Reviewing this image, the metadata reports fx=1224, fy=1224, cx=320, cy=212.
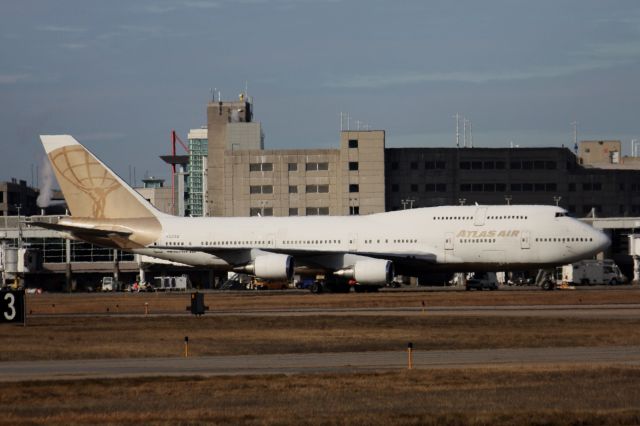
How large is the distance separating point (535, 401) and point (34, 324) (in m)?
33.0

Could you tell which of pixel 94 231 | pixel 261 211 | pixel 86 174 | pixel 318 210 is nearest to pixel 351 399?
pixel 94 231

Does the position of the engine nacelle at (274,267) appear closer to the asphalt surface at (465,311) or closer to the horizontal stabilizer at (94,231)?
the horizontal stabilizer at (94,231)

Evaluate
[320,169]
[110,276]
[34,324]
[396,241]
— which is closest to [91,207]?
[396,241]

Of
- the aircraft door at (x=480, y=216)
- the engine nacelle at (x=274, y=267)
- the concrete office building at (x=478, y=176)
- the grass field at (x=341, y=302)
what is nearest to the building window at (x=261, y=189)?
the concrete office building at (x=478, y=176)

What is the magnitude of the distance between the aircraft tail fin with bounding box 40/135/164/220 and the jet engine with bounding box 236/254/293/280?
43.2 ft

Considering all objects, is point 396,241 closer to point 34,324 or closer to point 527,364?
Result: point 34,324

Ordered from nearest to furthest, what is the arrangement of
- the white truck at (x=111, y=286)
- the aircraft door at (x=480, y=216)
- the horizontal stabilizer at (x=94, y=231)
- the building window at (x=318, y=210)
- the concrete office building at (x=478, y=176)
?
the aircraft door at (x=480, y=216), the horizontal stabilizer at (x=94, y=231), the white truck at (x=111, y=286), the building window at (x=318, y=210), the concrete office building at (x=478, y=176)

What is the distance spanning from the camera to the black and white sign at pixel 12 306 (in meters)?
52.8

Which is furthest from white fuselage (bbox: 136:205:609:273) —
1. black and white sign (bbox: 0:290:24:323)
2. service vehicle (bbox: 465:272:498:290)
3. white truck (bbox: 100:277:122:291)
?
white truck (bbox: 100:277:122:291)

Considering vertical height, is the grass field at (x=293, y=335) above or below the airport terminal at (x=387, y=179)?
below

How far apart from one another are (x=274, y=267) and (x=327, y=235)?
265 inches

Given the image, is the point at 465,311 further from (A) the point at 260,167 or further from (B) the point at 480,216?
(A) the point at 260,167

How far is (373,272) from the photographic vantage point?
271 feet

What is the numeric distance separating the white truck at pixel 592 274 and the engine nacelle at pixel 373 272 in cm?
3903
